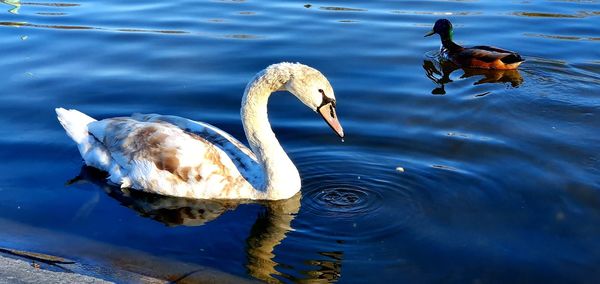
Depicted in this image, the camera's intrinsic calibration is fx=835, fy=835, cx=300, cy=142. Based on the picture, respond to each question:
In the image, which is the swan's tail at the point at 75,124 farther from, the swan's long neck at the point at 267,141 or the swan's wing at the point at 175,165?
the swan's long neck at the point at 267,141

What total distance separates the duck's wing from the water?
0.27 metres

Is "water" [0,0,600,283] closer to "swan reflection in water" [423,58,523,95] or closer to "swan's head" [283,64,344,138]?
"swan reflection in water" [423,58,523,95]

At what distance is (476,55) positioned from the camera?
43.0 ft

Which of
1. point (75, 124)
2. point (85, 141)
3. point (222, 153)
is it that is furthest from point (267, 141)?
point (75, 124)

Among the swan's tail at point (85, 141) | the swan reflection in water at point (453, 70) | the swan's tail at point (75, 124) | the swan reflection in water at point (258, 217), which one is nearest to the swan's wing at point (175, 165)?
the swan reflection in water at point (258, 217)

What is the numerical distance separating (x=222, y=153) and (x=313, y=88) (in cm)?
125

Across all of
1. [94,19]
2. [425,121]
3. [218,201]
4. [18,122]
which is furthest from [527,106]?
[94,19]

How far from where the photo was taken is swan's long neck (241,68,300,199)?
26.5 ft

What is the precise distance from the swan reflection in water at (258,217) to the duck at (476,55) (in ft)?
18.7

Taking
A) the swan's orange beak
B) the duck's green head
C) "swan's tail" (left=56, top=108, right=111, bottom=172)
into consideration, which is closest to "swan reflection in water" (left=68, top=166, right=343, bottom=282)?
"swan's tail" (left=56, top=108, right=111, bottom=172)

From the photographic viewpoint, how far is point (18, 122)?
10.2 meters

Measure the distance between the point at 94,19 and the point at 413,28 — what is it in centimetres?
600

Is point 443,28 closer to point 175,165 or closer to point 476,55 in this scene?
point 476,55

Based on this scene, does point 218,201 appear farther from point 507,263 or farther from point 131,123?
point 507,263
